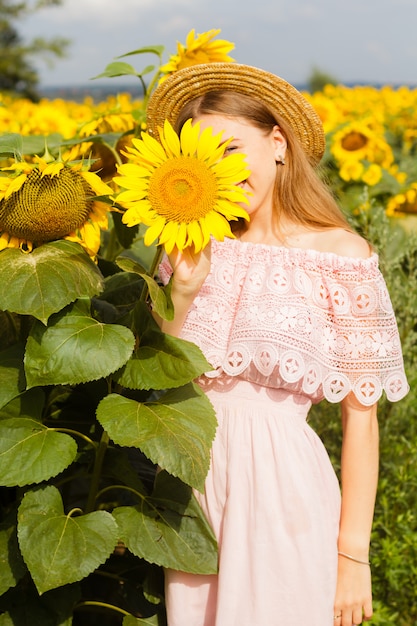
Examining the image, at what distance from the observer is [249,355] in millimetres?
1341

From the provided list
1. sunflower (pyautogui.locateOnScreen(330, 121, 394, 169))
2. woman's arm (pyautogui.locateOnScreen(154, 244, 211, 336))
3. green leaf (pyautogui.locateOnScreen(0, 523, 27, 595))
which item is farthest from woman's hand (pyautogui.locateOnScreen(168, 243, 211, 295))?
sunflower (pyautogui.locateOnScreen(330, 121, 394, 169))

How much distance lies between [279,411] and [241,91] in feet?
1.76

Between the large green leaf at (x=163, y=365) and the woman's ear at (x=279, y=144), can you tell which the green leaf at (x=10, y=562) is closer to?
the large green leaf at (x=163, y=365)

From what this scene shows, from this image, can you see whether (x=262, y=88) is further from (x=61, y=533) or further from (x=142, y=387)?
(x=61, y=533)

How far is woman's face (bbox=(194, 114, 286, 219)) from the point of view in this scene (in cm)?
140

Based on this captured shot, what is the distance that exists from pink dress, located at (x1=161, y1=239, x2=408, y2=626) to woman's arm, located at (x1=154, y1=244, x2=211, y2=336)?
0.44 feet

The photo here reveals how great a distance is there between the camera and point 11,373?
4.28 feet

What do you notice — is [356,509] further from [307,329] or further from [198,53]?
[198,53]

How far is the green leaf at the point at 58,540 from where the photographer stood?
1.19m

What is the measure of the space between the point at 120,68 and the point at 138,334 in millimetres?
677

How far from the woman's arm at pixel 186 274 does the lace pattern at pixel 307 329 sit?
121 millimetres

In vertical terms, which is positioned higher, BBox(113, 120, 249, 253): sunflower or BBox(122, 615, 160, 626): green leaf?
BBox(113, 120, 249, 253): sunflower

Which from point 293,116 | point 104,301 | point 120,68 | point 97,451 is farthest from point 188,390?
point 120,68

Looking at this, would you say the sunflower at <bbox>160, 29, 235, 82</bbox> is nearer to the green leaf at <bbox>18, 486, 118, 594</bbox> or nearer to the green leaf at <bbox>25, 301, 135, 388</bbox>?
the green leaf at <bbox>25, 301, 135, 388</bbox>
